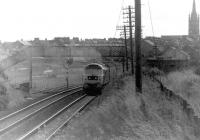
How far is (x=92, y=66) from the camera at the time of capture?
27547mm

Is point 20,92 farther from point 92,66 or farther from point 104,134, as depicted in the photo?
point 104,134

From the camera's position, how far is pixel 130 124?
621 inches

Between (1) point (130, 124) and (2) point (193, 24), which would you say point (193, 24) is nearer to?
(2) point (193, 24)

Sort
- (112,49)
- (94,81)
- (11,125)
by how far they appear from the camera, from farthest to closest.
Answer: (112,49) < (94,81) < (11,125)

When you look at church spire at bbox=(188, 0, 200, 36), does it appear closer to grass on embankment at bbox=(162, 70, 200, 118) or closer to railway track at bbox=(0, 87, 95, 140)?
grass on embankment at bbox=(162, 70, 200, 118)

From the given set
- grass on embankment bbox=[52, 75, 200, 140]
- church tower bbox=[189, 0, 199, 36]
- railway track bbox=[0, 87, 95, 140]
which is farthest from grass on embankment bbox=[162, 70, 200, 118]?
church tower bbox=[189, 0, 199, 36]

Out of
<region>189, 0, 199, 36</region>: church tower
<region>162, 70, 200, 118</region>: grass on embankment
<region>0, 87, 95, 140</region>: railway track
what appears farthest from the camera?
<region>189, 0, 199, 36</region>: church tower

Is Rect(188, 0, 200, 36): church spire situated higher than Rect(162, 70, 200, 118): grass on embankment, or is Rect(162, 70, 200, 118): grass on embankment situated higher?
Rect(188, 0, 200, 36): church spire

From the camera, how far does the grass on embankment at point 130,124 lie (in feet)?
45.7

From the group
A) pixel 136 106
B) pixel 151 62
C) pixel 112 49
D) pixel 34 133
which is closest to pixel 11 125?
pixel 34 133

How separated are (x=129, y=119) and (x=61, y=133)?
4.73 meters

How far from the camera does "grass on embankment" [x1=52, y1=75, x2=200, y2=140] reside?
13930 mm

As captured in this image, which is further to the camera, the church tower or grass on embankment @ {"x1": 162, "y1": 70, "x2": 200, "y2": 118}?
the church tower

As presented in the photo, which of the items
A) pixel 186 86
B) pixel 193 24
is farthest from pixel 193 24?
pixel 186 86
